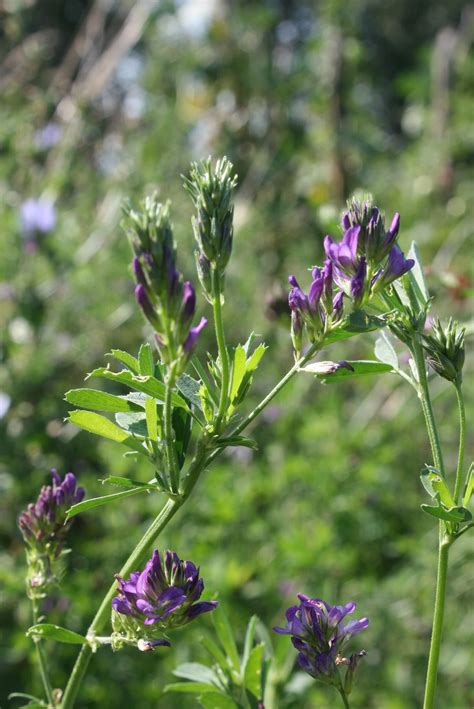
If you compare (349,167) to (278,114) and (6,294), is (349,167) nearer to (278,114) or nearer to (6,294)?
(278,114)

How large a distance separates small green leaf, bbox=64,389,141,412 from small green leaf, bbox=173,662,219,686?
0.27 m

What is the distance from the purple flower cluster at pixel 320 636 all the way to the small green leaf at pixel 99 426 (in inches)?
6.5

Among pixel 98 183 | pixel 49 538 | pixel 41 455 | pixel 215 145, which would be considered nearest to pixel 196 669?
pixel 49 538

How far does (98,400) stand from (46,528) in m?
0.16

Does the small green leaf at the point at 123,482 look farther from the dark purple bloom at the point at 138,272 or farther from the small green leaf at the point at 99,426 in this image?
the dark purple bloom at the point at 138,272

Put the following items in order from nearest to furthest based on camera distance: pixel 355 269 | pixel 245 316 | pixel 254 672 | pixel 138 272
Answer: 1. pixel 138 272
2. pixel 355 269
3. pixel 254 672
4. pixel 245 316

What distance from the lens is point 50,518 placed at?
654 mm

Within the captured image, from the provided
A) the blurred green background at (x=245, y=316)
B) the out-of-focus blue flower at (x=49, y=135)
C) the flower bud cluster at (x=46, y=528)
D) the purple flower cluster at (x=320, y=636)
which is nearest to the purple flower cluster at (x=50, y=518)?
the flower bud cluster at (x=46, y=528)

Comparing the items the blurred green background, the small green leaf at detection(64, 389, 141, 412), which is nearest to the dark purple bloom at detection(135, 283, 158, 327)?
the small green leaf at detection(64, 389, 141, 412)

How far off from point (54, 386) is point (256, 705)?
1.82 metres

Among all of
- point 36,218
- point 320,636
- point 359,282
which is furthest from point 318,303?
point 36,218

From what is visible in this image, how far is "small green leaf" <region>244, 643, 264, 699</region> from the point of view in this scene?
0.68m

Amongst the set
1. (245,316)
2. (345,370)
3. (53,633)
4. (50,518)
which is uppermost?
(245,316)

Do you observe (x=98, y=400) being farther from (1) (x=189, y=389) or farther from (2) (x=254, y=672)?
(2) (x=254, y=672)
